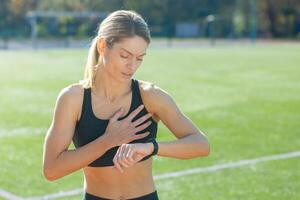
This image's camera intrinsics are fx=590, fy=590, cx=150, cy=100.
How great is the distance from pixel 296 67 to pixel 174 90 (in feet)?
35.4

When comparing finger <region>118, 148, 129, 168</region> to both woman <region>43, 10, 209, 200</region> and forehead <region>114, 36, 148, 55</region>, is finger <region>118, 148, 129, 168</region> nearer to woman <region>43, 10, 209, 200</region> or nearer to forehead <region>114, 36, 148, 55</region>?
woman <region>43, 10, 209, 200</region>

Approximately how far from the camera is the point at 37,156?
317 inches

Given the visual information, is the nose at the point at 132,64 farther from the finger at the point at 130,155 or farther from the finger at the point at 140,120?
the finger at the point at 130,155

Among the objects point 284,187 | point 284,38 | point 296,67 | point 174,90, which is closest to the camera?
point 284,187

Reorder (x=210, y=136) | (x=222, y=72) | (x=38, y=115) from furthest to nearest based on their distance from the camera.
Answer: (x=222, y=72)
(x=38, y=115)
(x=210, y=136)

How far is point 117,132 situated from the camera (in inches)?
110

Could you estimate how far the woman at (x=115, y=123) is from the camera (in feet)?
9.16

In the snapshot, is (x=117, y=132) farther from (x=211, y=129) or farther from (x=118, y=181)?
(x=211, y=129)

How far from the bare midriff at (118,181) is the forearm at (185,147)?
19 centimetres

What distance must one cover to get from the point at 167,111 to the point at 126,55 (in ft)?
1.29

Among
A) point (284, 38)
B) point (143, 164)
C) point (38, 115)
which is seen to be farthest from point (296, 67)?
point (284, 38)

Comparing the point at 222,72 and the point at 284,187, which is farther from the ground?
the point at 284,187

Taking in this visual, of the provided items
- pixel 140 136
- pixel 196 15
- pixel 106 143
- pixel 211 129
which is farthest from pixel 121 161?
pixel 196 15

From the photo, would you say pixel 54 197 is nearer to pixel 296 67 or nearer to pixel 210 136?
pixel 210 136
